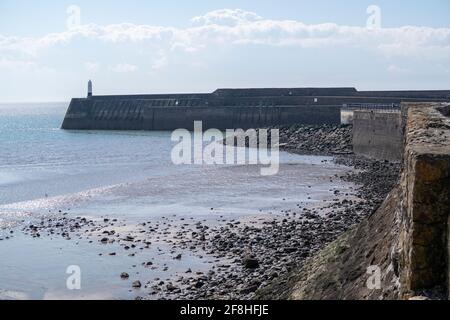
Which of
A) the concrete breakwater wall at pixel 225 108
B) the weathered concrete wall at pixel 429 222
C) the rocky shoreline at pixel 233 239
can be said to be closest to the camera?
the weathered concrete wall at pixel 429 222

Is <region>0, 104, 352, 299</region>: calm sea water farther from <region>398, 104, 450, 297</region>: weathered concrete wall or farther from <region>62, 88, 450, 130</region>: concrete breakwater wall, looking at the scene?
<region>62, 88, 450, 130</region>: concrete breakwater wall

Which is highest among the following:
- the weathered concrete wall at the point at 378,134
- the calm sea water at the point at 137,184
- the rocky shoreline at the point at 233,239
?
the weathered concrete wall at the point at 378,134

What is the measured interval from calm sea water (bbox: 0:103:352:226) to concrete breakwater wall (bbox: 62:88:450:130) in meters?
13.3

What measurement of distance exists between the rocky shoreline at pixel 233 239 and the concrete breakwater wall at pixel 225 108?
28.3m

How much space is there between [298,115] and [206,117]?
1125cm

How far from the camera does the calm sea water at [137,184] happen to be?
23.1 metres

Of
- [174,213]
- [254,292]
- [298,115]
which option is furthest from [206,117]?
[254,292]

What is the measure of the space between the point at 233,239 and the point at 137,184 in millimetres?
13730

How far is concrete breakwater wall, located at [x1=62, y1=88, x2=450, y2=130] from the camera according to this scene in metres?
→ 53.7

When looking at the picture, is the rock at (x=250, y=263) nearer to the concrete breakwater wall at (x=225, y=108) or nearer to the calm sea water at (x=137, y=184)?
the calm sea water at (x=137, y=184)

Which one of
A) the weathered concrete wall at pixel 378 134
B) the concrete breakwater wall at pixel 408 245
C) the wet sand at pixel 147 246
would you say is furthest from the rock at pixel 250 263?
the weathered concrete wall at pixel 378 134
